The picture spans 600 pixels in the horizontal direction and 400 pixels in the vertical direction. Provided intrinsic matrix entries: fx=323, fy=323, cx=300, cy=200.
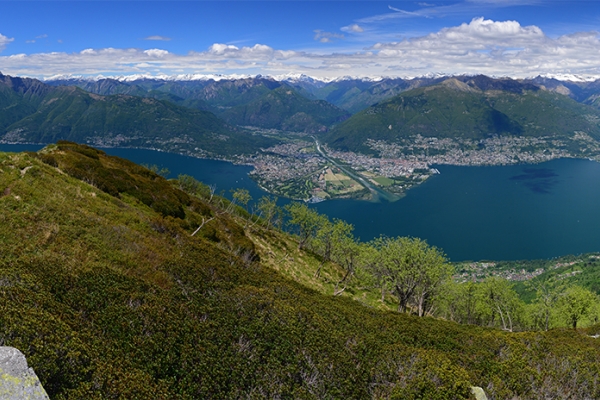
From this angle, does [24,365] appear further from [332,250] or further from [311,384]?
[332,250]

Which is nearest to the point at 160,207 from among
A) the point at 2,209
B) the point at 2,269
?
the point at 2,209

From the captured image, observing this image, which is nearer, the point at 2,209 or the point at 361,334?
the point at 361,334

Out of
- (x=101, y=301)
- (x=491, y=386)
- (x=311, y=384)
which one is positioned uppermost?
(x=101, y=301)

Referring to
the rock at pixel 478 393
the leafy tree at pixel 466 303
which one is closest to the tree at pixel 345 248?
the leafy tree at pixel 466 303

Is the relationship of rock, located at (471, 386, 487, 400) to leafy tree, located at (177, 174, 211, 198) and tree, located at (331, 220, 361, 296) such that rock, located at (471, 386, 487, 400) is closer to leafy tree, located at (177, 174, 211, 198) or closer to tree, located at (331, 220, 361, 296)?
tree, located at (331, 220, 361, 296)

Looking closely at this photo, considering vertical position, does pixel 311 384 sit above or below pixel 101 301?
below

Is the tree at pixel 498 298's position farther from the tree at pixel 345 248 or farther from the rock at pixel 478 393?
the rock at pixel 478 393
